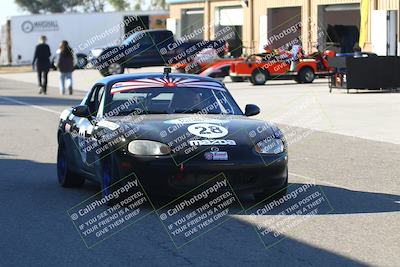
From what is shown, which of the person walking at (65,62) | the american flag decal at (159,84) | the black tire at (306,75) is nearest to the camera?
the american flag decal at (159,84)

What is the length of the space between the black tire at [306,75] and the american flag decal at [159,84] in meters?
24.3

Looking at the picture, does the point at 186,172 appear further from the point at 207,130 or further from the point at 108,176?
the point at 108,176

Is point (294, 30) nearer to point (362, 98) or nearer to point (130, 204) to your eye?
point (362, 98)

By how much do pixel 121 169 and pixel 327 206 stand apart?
6.68 feet

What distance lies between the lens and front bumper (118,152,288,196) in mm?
8805

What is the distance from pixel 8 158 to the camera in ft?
45.5

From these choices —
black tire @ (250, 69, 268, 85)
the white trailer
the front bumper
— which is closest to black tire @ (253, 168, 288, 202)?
the front bumper

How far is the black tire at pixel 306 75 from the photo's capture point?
34.6 meters

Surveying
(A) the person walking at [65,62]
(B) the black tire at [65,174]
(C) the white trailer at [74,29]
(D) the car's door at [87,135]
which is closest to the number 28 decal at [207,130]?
(D) the car's door at [87,135]

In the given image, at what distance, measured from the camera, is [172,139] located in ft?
29.2

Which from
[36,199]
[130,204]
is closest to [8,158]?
[36,199]

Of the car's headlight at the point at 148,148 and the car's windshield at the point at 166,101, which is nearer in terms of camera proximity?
the car's headlight at the point at 148,148

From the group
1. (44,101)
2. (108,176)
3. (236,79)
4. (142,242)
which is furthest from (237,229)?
(236,79)

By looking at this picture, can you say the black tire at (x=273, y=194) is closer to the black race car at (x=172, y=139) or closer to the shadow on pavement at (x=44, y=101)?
the black race car at (x=172, y=139)
